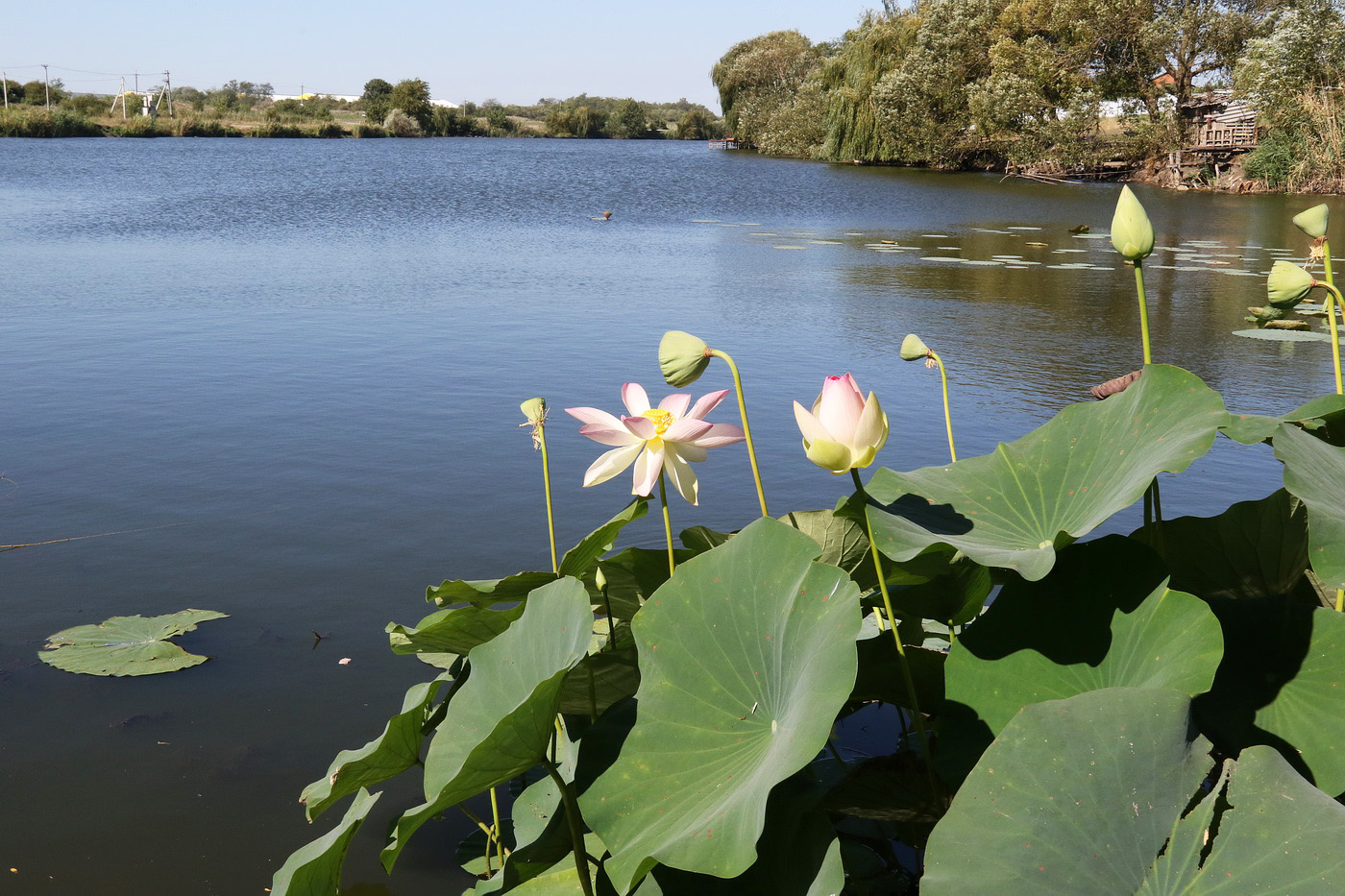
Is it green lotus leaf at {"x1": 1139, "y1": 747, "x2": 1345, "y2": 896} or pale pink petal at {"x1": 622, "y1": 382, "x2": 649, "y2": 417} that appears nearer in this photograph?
green lotus leaf at {"x1": 1139, "y1": 747, "x2": 1345, "y2": 896}

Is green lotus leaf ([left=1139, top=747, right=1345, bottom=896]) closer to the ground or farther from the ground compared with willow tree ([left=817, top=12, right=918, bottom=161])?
closer to the ground

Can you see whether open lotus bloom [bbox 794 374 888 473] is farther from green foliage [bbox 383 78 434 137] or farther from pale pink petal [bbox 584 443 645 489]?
green foliage [bbox 383 78 434 137]

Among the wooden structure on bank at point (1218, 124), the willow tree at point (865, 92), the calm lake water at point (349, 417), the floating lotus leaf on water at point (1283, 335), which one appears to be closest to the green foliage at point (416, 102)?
the willow tree at point (865, 92)

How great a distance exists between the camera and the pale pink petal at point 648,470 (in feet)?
3.95

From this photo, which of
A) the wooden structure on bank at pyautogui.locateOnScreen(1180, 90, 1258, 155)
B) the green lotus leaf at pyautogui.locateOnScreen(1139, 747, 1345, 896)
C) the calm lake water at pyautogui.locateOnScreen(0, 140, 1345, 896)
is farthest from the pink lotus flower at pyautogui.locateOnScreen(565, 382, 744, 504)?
the wooden structure on bank at pyautogui.locateOnScreen(1180, 90, 1258, 155)

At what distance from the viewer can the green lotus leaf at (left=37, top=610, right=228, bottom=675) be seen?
255 cm

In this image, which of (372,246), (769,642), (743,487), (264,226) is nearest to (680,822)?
(769,642)

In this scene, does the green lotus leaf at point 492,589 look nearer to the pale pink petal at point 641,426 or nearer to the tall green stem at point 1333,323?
the pale pink petal at point 641,426

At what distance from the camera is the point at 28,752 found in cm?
221

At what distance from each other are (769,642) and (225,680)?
1992mm

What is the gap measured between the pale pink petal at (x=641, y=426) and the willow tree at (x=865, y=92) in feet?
97.3

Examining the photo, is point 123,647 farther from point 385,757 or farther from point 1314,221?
point 1314,221

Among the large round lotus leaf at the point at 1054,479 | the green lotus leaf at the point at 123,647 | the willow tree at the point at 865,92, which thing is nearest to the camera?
the large round lotus leaf at the point at 1054,479

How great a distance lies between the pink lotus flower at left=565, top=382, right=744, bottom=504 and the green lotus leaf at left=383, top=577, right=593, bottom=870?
19 cm
